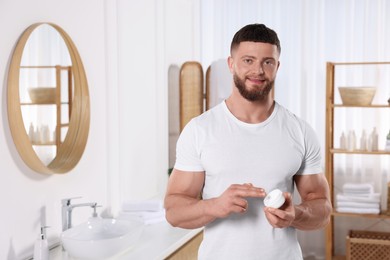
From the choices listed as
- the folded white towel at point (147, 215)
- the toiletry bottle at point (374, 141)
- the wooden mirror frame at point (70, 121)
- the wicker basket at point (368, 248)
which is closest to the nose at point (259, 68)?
the wooden mirror frame at point (70, 121)

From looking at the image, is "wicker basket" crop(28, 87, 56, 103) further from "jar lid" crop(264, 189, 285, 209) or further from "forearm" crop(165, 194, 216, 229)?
"jar lid" crop(264, 189, 285, 209)

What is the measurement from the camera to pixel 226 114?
172cm

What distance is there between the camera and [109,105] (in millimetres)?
3342

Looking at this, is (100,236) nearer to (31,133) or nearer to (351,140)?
(31,133)

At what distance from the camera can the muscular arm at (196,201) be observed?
1503mm

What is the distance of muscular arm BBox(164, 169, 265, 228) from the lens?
59.2 inches

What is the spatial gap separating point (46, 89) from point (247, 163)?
1371 mm

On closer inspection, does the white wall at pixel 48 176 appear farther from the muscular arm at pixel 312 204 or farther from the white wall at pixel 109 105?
the muscular arm at pixel 312 204

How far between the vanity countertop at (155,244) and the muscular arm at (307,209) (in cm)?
109

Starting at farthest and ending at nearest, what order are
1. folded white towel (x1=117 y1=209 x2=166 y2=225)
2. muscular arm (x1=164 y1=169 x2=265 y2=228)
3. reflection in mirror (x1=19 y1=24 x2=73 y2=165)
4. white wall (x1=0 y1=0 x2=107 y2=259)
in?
1. folded white towel (x1=117 y1=209 x2=166 y2=225)
2. reflection in mirror (x1=19 y1=24 x2=73 y2=165)
3. white wall (x1=0 y1=0 x2=107 y2=259)
4. muscular arm (x1=164 y1=169 x2=265 y2=228)

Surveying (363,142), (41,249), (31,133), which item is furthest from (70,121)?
(363,142)

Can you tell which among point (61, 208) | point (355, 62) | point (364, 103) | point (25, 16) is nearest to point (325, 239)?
point (364, 103)

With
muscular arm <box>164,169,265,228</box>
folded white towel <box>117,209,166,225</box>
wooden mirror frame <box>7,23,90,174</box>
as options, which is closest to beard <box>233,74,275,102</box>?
muscular arm <box>164,169,265,228</box>

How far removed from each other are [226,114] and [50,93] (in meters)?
1.28
